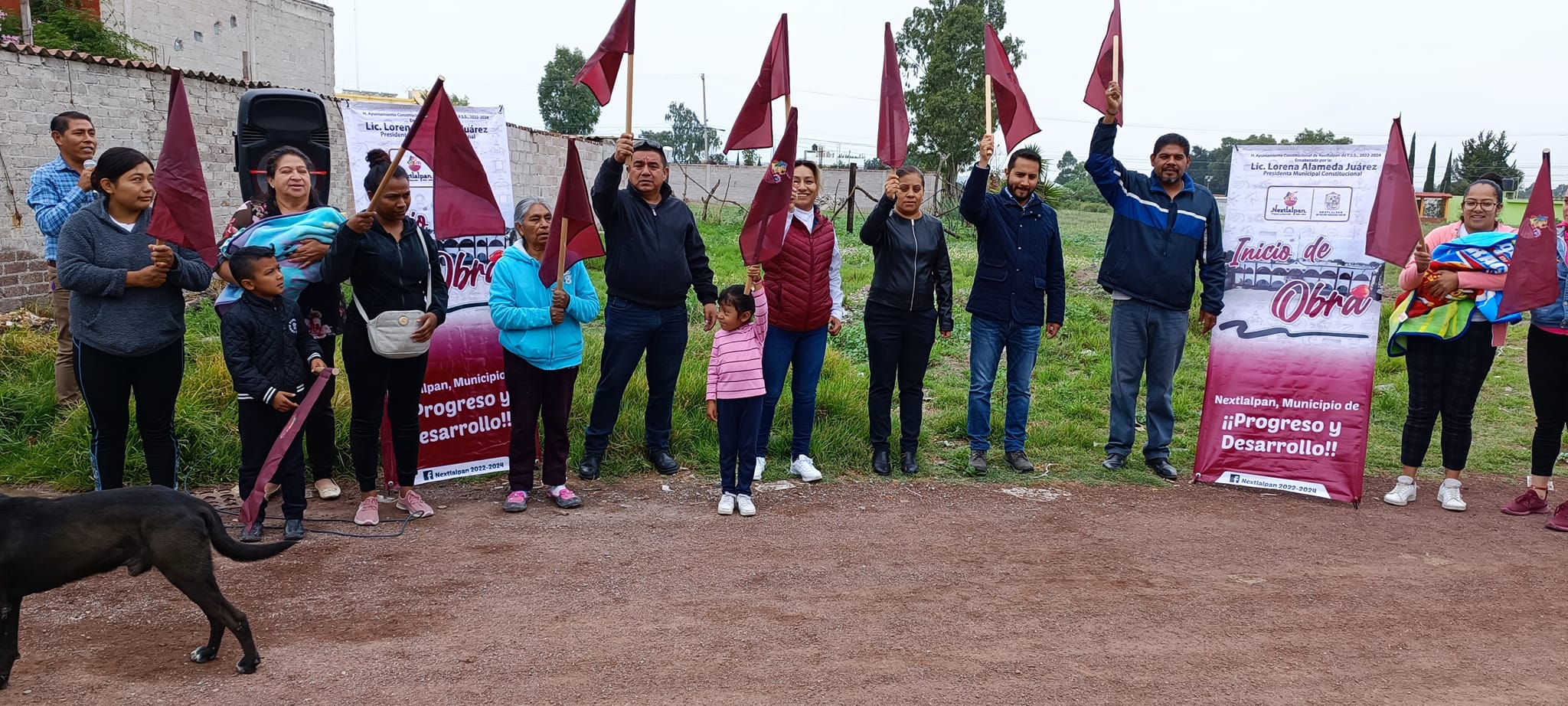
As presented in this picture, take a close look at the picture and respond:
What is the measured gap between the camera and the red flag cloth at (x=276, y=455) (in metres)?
4.52

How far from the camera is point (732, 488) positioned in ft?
19.3

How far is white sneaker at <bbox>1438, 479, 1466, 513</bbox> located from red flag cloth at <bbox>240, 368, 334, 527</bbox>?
644cm

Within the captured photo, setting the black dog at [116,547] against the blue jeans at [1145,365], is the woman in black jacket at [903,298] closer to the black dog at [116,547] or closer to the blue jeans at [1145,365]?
the blue jeans at [1145,365]

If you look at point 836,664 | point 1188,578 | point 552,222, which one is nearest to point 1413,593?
point 1188,578

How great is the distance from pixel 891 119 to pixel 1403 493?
395 centimetres

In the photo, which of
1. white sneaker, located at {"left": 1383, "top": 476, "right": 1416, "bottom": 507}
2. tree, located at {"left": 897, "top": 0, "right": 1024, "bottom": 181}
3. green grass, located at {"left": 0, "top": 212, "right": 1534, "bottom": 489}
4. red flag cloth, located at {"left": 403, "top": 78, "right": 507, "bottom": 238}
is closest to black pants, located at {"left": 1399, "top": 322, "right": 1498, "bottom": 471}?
white sneaker, located at {"left": 1383, "top": 476, "right": 1416, "bottom": 507}

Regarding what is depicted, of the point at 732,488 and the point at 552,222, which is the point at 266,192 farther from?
the point at 732,488

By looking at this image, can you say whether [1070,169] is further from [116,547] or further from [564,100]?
[116,547]

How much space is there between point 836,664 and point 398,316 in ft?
9.78

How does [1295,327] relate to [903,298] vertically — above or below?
below

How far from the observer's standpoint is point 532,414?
584 centimetres

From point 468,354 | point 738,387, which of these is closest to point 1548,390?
point 738,387

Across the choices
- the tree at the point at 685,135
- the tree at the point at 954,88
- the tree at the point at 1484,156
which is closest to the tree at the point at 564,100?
the tree at the point at 685,135

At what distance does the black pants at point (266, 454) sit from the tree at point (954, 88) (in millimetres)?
32343
